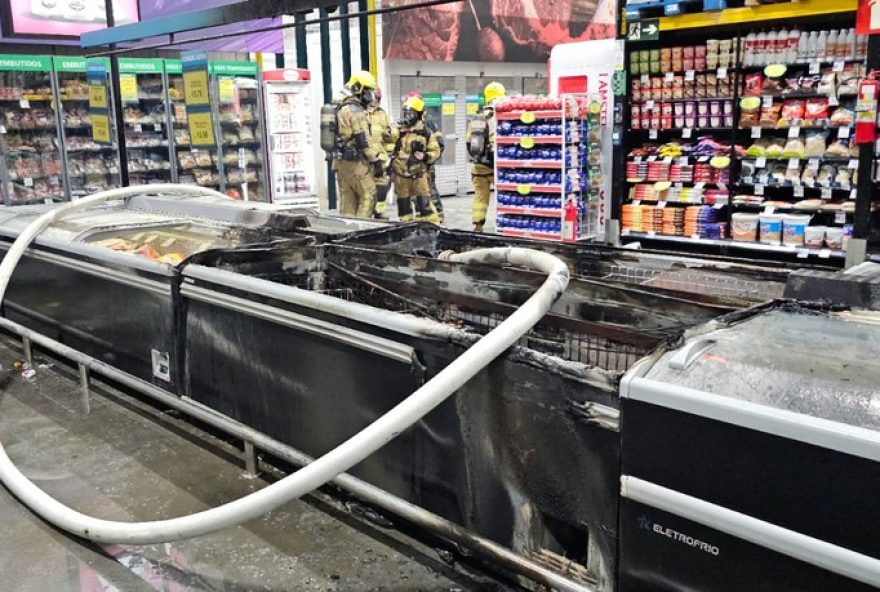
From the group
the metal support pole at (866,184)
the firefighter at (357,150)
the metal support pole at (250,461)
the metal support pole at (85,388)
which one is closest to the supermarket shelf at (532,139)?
the firefighter at (357,150)

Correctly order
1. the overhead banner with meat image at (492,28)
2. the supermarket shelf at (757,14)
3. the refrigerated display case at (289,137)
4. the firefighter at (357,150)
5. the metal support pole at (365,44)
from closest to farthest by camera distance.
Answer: the supermarket shelf at (757,14) < the firefighter at (357,150) < the refrigerated display case at (289,137) < the metal support pole at (365,44) < the overhead banner with meat image at (492,28)

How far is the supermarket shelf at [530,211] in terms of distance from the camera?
886 cm

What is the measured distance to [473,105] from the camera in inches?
673

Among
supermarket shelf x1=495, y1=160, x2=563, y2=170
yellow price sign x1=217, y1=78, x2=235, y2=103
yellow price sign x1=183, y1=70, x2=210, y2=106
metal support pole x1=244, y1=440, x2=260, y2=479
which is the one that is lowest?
metal support pole x1=244, y1=440, x2=260, y2=479

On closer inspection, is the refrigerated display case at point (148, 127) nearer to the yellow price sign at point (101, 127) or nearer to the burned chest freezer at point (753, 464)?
the yellow price sign at point (101, 127)

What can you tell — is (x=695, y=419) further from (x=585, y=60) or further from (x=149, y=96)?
(x=149, y=96)

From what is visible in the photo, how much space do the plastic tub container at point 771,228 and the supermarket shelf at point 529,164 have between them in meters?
2.17

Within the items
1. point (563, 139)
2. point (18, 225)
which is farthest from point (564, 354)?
point (563, 139)

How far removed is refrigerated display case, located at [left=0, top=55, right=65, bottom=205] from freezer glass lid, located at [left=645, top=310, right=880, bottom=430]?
1042cm

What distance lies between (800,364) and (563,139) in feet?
22.3

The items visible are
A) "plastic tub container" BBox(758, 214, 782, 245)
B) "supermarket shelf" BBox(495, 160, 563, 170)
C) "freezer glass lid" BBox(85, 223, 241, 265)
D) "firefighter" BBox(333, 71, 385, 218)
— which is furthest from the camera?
"firefighter" BBox(333, 71, 385, 218)

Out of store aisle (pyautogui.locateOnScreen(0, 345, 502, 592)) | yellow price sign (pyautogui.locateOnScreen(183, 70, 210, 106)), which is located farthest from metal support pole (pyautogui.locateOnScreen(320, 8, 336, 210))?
store aisle (pyautogui.locateOnScreen(0, 345, 502, 592))

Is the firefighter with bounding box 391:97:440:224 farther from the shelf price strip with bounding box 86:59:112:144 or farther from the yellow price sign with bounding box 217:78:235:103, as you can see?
the shelf price strip with bounding box 86:59:112:144

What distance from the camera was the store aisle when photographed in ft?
9.39
